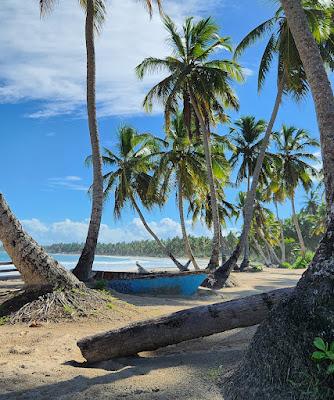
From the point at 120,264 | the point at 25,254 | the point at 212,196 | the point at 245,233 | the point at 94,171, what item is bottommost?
the point at 120,264

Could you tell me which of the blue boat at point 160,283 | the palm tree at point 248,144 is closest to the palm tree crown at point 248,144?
the palm tree at point 248,144

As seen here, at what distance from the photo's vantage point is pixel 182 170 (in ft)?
77.5

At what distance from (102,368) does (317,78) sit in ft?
18.4

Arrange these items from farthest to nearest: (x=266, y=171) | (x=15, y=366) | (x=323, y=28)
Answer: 1. (x=266, y=171)
2. (x=323, y=28)
3. (x=15, y=366)

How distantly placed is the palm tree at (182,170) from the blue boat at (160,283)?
8476 mm

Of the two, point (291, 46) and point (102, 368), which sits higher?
point (291, 46)

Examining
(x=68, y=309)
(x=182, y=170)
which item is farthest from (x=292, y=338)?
(x=182, y=170)

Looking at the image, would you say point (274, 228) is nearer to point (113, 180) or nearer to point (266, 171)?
point (266, 171)

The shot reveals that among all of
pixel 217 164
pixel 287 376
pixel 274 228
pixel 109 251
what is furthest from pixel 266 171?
pixel 109 251

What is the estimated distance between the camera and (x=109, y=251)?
159 meters

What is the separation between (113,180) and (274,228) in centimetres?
4266

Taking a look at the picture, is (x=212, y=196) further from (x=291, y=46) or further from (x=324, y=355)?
(x=324, y=355)

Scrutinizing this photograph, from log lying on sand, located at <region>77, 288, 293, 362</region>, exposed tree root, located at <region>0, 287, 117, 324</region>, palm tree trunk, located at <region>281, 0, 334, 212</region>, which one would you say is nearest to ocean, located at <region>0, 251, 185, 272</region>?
exposed tree root, located at <region>0, 287, 117, 324</region>

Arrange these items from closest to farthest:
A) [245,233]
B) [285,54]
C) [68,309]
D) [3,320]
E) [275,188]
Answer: [3,320]
[68,309]
[285,54]
[245,233]
[275,188]
